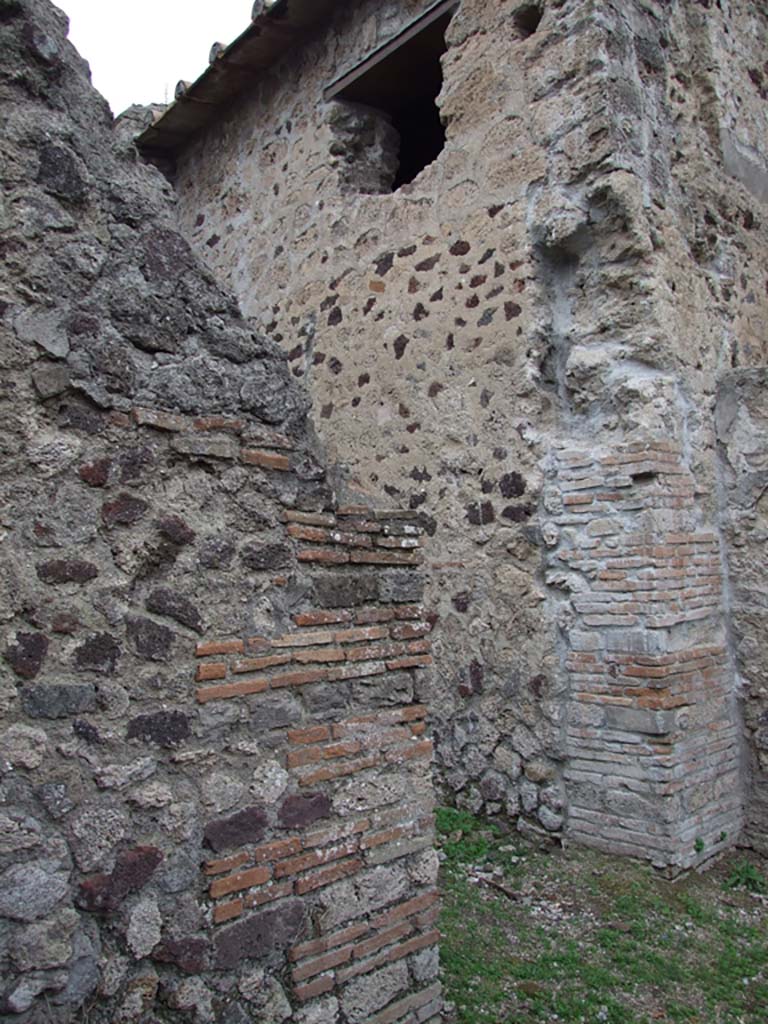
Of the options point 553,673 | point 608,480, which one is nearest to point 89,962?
point 553,673

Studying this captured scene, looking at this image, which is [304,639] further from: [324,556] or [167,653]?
[167,653]

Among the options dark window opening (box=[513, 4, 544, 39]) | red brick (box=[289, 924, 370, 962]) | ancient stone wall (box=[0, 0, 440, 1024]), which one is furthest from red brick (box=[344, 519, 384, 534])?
dark window opening (box=[513, 4, 544, 39])

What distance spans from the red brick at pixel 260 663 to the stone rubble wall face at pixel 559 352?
2188 millimetres

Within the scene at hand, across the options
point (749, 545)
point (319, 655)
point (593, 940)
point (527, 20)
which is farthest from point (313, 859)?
point (527, 20)

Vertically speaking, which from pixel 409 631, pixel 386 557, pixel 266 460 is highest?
pixel 266 460

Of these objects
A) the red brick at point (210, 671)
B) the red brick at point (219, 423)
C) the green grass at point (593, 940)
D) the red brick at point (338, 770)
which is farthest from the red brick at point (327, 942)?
the red brick at point (219, 423)

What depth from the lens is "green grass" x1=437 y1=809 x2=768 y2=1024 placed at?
9.82 ft

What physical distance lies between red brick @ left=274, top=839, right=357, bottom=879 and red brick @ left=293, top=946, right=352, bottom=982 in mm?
247

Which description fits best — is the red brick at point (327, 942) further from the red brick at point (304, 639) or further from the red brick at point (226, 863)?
the red brick at point (304, 639)

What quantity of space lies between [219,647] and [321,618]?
359 millimetres

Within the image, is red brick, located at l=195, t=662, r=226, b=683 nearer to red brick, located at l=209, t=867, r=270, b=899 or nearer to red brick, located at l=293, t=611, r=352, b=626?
red brick, located at l=293, t=611, r=352, b=626

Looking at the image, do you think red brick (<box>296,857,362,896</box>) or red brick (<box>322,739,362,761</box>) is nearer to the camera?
red brick (<box>296,857,362,896</box>)

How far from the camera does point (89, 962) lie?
6.50ft

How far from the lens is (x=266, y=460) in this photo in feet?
8.25
